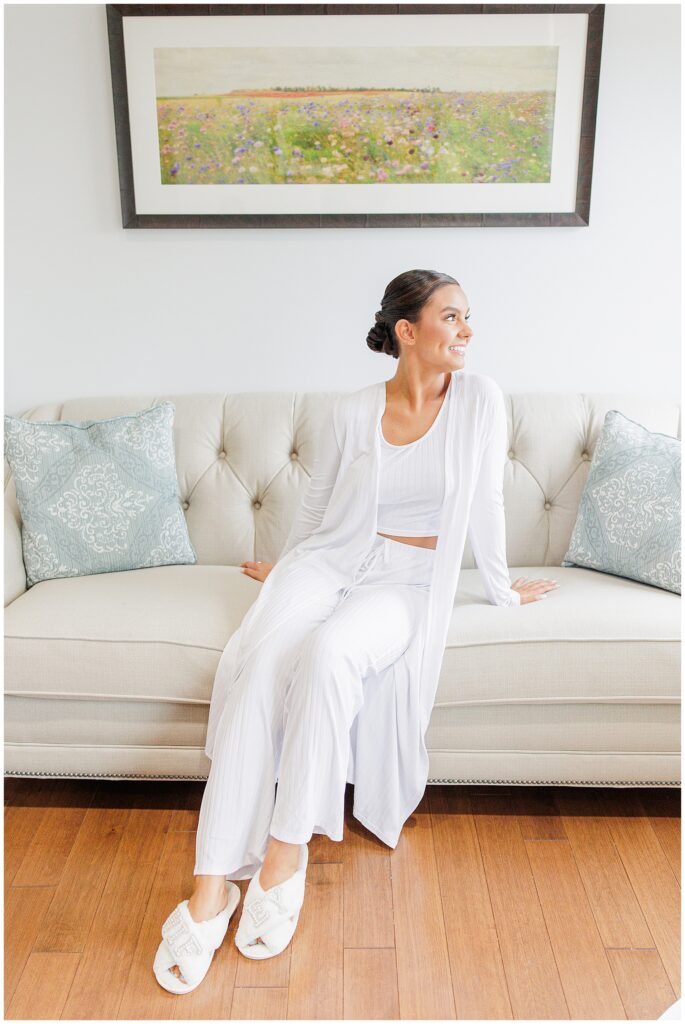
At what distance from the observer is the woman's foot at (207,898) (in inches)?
57.7

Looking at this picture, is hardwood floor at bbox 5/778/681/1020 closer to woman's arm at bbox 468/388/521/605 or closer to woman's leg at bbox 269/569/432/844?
woman's leg at bbox 269/569/432/844

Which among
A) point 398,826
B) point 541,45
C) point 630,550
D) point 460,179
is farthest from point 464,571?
point 541,45

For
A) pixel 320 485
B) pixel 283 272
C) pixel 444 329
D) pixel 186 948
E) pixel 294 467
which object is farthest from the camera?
pixel 283 272

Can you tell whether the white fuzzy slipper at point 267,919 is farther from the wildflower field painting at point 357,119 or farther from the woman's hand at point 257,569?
the wildflower field painting at point 357,119

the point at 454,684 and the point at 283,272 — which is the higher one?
the point at 283,272

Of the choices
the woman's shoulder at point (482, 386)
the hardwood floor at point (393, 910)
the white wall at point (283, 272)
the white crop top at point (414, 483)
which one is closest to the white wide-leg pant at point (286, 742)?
the hardwood floor at point (393, 910)

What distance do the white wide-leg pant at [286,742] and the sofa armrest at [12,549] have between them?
0.70 meters

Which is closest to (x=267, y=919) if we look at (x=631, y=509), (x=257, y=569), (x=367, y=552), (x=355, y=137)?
(x=367, y=552)

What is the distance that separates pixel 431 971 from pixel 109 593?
1070mm

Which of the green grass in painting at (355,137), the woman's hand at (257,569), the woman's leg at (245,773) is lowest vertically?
the woman's leg at (245,773)

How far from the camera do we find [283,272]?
2.49 m

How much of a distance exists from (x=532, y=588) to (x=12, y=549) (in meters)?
1.28

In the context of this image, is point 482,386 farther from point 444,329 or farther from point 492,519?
point 492,519

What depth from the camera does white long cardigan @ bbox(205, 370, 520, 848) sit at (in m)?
1.71
